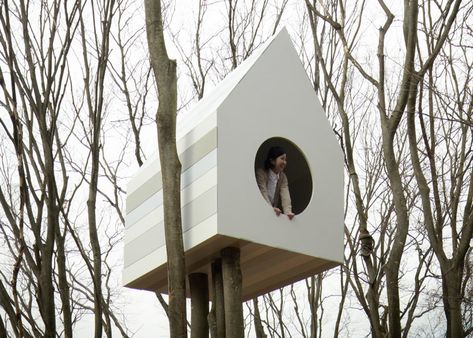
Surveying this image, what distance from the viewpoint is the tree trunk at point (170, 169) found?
4.33m

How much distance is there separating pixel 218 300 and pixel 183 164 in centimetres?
79

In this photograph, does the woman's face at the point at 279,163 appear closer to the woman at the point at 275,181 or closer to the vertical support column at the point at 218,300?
the woman at the point at 275,181

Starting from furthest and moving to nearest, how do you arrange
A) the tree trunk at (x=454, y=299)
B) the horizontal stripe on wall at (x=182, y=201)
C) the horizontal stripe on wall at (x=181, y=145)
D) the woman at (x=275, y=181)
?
the tree trunk at (x=454, y=299), the woman at (x=275, y=181), the horizontal stripe on wall at (x=181, y=145), the horizontal stripe on wall at (x=182, y=201)

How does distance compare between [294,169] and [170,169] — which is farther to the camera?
[294,169]

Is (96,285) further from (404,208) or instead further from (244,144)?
(404,208)

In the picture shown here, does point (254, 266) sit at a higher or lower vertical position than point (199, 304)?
higher

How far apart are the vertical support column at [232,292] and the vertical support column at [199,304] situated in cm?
56

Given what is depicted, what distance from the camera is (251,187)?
446 centimetres

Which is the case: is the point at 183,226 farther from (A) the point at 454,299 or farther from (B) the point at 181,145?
(A) the point at 454,299

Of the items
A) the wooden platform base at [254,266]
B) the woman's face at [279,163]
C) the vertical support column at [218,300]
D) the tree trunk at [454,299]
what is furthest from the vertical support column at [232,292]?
the tree trunk at [454,299]

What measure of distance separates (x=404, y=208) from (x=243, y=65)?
163cm

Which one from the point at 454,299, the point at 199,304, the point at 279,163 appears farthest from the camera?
the point at 454,299

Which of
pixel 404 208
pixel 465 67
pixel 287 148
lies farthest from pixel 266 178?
pixel 465 67

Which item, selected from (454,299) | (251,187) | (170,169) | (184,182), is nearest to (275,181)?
(251,187)
